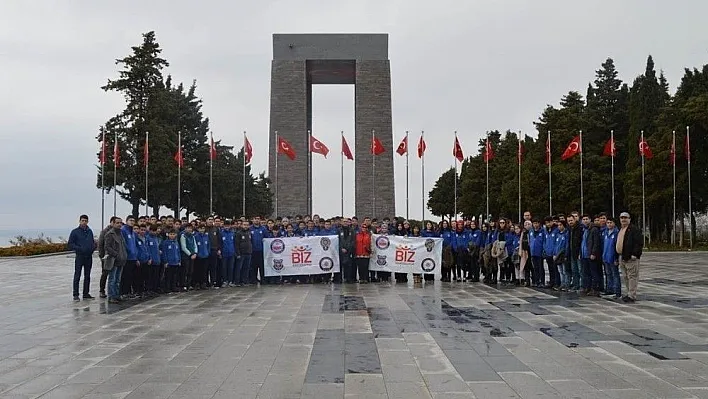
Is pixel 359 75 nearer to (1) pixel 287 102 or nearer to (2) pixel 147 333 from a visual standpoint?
(1) pixel 287 102

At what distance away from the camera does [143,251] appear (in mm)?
13180

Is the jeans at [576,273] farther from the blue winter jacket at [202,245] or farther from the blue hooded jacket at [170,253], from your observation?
the blue hooded jacket at [170,253]

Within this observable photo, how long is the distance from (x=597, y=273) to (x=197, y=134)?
1247 inches

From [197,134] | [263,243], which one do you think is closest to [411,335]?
[263,243]

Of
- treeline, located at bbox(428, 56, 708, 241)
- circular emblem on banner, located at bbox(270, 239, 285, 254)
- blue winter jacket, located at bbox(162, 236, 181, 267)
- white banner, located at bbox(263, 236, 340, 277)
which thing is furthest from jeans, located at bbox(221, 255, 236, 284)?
treeline, located at bbox(428, 56, 708, 241)

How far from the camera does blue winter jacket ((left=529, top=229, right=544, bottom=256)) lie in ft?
48.6

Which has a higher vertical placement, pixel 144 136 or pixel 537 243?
pixel 144 136

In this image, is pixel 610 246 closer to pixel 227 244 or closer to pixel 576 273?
pixel 576 273

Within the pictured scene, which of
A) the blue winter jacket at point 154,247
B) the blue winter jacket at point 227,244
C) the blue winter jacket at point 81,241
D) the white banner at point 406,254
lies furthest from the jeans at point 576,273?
the blue winter jacket at point 81,241

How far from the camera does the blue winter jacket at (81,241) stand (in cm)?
1273

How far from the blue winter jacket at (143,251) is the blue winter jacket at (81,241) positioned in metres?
0.85

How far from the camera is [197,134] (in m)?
41.2

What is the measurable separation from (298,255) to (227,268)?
165 cm

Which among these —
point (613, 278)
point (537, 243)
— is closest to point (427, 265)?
point (537, 243)
